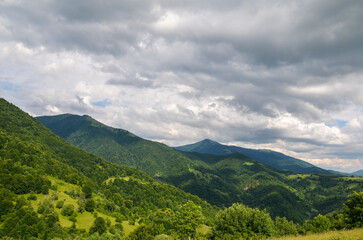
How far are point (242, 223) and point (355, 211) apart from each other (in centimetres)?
2896

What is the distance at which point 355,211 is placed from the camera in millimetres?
52281

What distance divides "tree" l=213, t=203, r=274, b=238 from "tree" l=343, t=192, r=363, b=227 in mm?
19650

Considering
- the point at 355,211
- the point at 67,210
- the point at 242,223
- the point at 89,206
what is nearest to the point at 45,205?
the point at 67,210

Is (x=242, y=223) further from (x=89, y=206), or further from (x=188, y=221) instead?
Result: (x=89, y=206)

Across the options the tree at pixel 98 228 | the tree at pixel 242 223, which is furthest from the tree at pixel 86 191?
the tree at pixel 242 223

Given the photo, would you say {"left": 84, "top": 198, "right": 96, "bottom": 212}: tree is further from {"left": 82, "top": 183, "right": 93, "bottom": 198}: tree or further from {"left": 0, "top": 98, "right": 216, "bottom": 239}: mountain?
{"left": 82, "top": 183, "right": 93, "bottom": 198}: tree

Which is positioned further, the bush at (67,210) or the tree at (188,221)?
the bush at (67,210)

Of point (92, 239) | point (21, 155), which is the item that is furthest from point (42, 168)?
point (92, 239)

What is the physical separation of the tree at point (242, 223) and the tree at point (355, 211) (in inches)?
774

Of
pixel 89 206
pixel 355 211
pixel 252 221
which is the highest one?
pixel 355 211

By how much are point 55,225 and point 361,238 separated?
122m

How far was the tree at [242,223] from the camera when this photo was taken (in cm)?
5478

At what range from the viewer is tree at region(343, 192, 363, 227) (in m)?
50.3

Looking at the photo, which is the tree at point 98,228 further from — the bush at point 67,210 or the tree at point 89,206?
the tree at point 89,206
